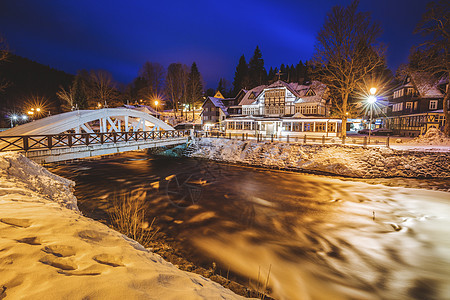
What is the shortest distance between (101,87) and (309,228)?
5389 centimetres

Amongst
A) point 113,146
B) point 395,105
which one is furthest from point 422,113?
point 113,146

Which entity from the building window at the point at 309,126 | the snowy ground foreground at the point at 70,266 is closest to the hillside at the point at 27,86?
the snowy ground foreground at the point at 70,266

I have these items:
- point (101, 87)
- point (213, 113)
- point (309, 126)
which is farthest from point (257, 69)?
point (101, 87)

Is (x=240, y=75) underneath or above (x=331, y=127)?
above

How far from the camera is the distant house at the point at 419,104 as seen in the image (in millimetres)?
27344

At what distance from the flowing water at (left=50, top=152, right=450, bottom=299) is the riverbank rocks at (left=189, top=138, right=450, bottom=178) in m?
1.57

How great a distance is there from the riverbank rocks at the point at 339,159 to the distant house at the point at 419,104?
538 inches

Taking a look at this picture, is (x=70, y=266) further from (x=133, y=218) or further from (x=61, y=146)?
(x=61, y=146)

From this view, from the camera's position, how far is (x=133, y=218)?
919cm

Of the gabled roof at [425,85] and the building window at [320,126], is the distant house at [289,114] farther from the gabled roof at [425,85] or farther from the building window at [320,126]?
the gabled roof at [425,85]

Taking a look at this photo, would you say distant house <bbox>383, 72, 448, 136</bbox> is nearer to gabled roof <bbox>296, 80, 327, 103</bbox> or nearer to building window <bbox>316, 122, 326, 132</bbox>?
gabled roof <bbox>296, 80, 327, 103</bbox>

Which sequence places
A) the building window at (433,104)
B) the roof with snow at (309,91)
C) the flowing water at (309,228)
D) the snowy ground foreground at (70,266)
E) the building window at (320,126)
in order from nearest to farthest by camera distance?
the snowy ground foreground at (70,266) → the flowing water at (309,228) → the building window at (433,104) → the building window at (320,126) → the roof with snow at (309,91)

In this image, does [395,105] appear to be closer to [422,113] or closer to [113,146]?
[422,113]

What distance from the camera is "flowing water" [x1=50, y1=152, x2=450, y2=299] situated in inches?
243
